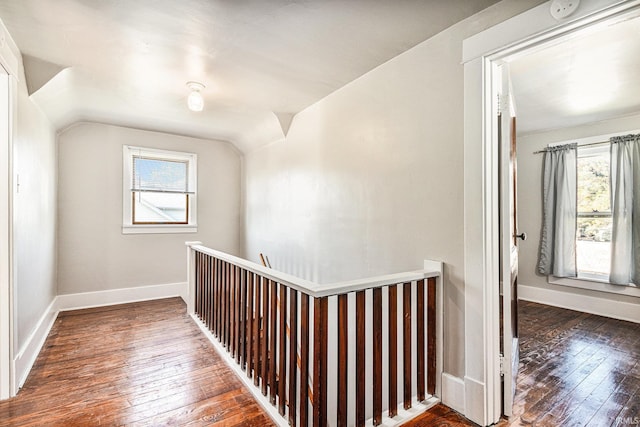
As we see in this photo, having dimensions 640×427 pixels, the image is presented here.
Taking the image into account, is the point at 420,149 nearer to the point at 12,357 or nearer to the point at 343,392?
the point at 343,392

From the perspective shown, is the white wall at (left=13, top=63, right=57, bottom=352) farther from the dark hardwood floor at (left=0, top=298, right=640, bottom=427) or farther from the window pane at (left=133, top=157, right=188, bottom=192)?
the window pane at (left=133, top=157, right=188, bottom=192)

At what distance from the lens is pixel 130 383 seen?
212 cm

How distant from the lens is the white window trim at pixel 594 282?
11.2 ft

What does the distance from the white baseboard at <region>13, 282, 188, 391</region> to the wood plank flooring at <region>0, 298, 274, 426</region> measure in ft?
0.26

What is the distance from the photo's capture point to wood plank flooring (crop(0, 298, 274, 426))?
5.81 ft

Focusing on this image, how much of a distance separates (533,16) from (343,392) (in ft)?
6.67

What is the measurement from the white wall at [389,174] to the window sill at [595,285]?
3.04 meters

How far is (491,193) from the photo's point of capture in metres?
1.69

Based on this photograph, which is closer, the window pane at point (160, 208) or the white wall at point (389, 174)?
the white wall at point (389, 174)

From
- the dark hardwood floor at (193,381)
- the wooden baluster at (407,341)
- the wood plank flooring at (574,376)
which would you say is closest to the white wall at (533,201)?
the wood plank flooring at (574,376)

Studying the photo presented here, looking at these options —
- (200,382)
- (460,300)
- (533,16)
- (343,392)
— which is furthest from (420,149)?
(200,382)

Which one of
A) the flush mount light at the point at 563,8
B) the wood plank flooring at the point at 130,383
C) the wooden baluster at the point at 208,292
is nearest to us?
the flush mount light at the point at 563,8

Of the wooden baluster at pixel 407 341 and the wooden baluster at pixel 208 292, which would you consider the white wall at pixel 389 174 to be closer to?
the wooden baluster at pixel 407 341

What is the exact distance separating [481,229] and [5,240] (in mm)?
2857
